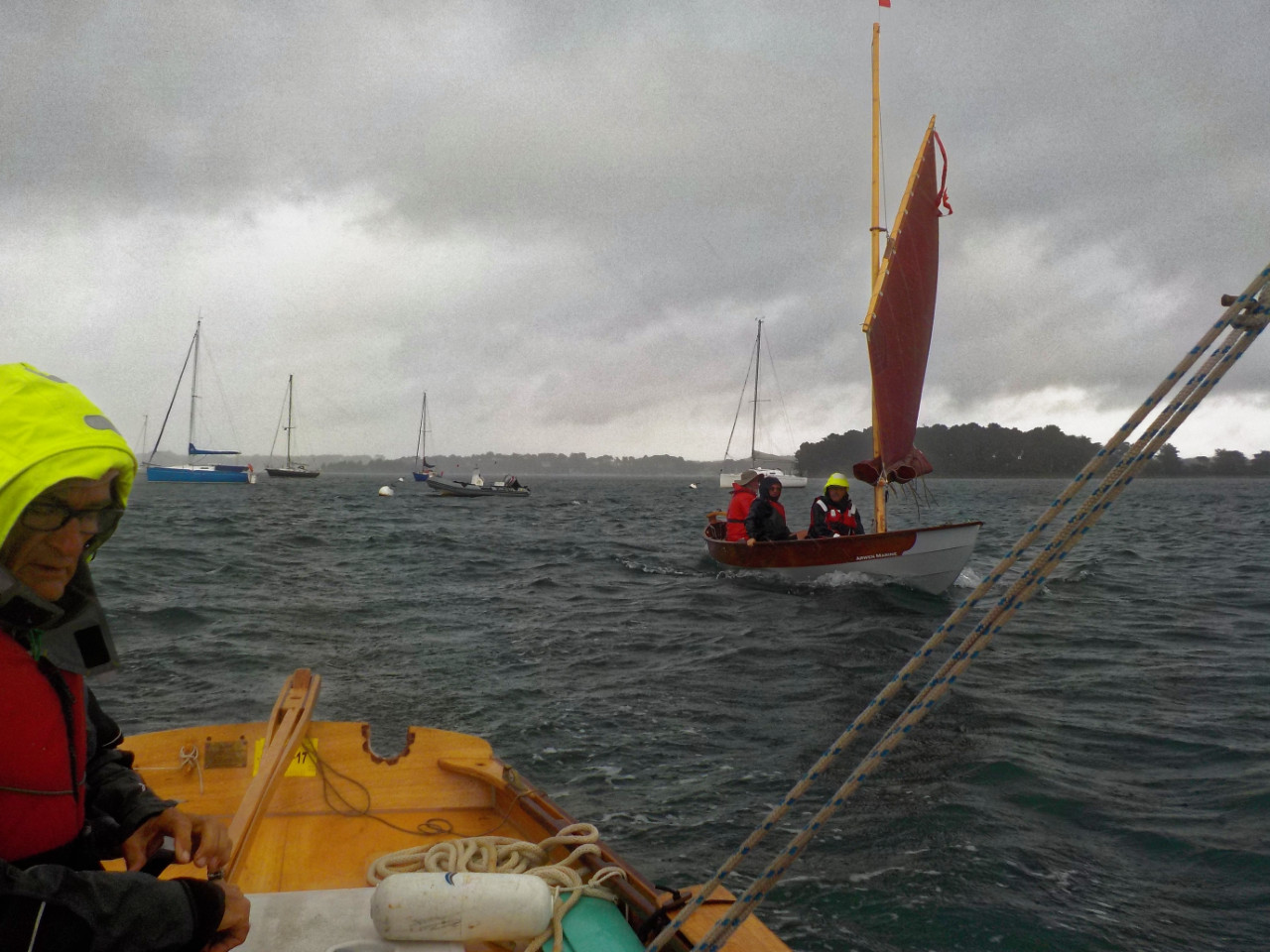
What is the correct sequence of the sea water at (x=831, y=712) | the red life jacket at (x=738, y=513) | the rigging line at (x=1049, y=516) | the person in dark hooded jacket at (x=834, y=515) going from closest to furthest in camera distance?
the rigging line at (x=1049, y=516), the sea water at (x=831, y=712), the person in dark hooded jacket at (x=834, y=515), the red life jacket at (x=738, y=513)

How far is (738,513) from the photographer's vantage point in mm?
16938

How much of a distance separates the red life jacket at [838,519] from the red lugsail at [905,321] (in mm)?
745

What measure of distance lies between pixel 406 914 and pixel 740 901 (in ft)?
3.76

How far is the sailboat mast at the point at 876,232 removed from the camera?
15.3 metres

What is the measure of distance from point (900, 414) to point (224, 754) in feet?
44.9

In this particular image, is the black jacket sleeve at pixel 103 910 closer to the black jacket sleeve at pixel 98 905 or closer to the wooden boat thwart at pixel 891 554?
the black jacket sleeve at pixel 98 905

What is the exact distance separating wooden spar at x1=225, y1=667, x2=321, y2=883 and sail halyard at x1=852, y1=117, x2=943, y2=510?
11.8m

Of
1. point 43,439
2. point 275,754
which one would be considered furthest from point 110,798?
point 275,754

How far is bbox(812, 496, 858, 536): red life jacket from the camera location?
1505 centimetres

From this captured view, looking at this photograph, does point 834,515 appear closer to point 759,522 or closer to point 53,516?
point 759,522

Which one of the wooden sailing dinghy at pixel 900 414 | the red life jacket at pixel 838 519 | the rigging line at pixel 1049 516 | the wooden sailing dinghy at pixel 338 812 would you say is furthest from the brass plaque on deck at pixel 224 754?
the red life jacket at pixel 838 519

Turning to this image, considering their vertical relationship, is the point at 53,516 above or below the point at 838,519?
above

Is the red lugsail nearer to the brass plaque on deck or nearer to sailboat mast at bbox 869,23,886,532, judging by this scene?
sailboat mast at bbox 869,23,886,532

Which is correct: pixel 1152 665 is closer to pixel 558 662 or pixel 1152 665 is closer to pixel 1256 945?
pixel 1256 945
